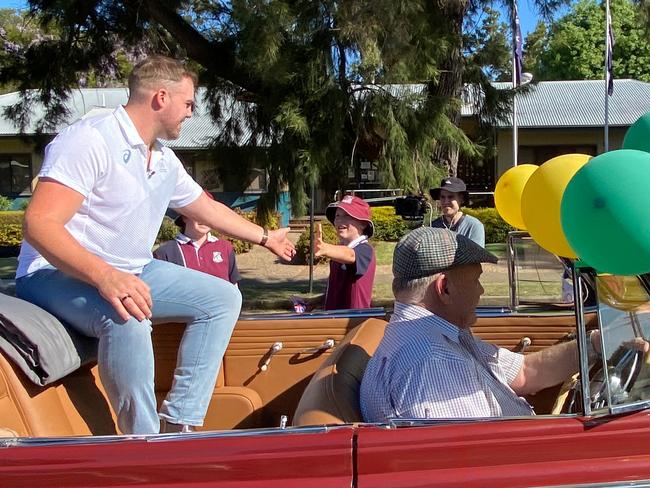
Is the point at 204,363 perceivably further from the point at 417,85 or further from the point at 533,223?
the point at 417,85

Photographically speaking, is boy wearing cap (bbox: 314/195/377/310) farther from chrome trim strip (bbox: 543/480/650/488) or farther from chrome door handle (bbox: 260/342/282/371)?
chrome trim strip (bbox: 543/480/650/488)

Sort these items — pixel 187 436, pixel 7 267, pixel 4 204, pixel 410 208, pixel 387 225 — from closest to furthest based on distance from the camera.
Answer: pixel 187 436 < pixel 410 208 < pixel 7 267 < pixel 387 225 < pixel 4 204

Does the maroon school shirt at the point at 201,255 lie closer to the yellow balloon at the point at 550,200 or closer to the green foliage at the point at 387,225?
the yellow balloon at the point at 550,200

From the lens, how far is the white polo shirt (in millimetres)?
2289

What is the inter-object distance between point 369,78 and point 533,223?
465 centimetres

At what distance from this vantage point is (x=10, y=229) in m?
19.4

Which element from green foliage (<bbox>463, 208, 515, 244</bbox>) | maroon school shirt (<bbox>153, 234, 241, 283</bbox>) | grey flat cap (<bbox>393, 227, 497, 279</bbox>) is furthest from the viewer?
green foliage (<bbox>463, 208, 515, 244</bbox>)

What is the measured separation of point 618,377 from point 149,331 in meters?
1.39

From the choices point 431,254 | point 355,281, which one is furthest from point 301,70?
point 431,254

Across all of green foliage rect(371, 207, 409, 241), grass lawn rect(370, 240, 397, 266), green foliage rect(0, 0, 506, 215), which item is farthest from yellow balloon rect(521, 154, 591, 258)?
green foliage rect(371, 207, 409, 241)

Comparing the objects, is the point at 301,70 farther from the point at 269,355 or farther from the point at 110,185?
the point at 110,185

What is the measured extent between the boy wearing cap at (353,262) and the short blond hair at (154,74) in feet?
6.60

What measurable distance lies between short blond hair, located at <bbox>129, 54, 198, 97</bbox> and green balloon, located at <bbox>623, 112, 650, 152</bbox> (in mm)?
1524

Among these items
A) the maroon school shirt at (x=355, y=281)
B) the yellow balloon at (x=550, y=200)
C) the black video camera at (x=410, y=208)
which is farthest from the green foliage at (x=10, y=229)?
the yellow balloon at (x=550, y=200)
